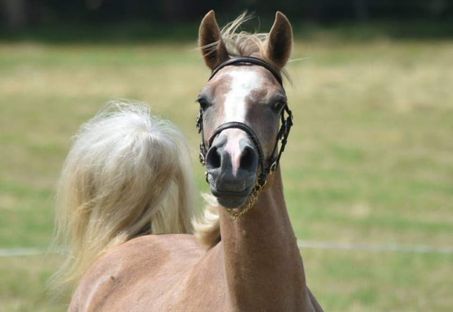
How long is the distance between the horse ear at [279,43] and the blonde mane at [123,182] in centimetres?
187

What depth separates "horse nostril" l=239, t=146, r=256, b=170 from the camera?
3.71 m

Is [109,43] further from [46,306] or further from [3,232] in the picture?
[46,306]

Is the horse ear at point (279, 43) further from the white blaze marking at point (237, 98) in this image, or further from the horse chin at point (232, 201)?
the horse chin at point (232, 201)

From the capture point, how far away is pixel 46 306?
8492 mm

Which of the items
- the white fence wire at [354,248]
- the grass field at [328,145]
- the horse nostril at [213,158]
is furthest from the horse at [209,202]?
the white fence wire at [354,248]

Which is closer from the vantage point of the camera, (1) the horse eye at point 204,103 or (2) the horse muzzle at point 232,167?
(2) the horse muzzle at point 232,167

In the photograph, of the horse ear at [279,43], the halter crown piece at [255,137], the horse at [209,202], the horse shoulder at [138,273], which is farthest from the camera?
the horse shoulder at [138,273]

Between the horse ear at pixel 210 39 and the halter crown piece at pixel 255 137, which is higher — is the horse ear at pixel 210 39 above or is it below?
above

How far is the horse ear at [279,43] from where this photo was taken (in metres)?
4.25

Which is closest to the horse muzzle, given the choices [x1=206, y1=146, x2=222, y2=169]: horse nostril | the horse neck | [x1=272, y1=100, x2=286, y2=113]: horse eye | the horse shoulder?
[x1=206, y1=146, x2=222, y2=169]: horse nostril

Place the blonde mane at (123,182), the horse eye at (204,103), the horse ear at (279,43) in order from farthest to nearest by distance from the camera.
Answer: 1. the blonde mane at (123,182)
2. the horse ear at (279,43)
3. the horse eye at (204,103)

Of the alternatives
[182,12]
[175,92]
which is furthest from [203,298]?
[182,12]

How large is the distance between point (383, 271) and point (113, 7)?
24440mm

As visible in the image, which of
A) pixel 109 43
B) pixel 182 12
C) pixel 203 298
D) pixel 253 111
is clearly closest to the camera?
pixel 253 111
